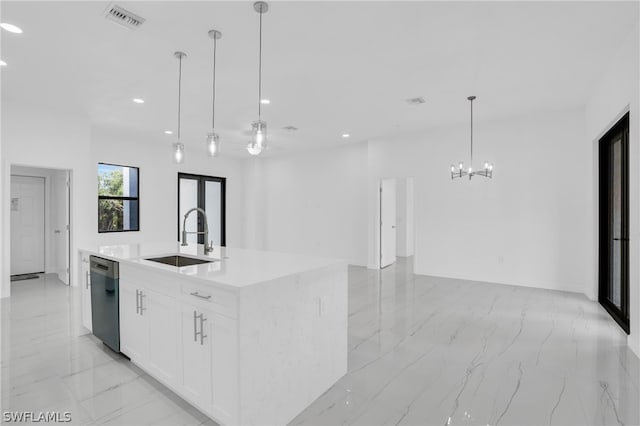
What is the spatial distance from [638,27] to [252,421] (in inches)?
164

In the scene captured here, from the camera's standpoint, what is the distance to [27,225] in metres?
6.32

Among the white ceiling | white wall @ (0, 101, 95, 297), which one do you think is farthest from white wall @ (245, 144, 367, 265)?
white wall @ (0, 101, 95, 297)

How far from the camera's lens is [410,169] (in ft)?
21.8

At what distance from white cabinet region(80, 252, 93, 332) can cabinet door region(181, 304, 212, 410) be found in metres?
1.74

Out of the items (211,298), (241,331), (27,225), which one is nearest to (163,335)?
(211,298)

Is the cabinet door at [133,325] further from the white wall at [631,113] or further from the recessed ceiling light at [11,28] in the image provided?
the white wall at [631,113]

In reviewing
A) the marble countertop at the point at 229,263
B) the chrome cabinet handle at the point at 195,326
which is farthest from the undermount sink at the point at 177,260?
the chrome cabinet handle at the point at 195,326

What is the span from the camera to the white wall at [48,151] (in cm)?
479

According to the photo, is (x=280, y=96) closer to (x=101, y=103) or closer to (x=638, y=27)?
(x=101, y=103)

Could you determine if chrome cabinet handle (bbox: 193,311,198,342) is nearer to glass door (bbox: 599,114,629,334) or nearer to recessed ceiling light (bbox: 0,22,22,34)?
recessed ceiling light (bbox: 0,22,22,34)

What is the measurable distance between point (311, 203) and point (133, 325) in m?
6.06

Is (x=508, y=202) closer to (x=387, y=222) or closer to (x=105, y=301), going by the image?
(x=387, y=222)

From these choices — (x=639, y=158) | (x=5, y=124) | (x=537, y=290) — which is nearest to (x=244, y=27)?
(x=639, y=158)

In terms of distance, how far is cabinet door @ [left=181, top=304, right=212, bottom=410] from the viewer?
1931mm
